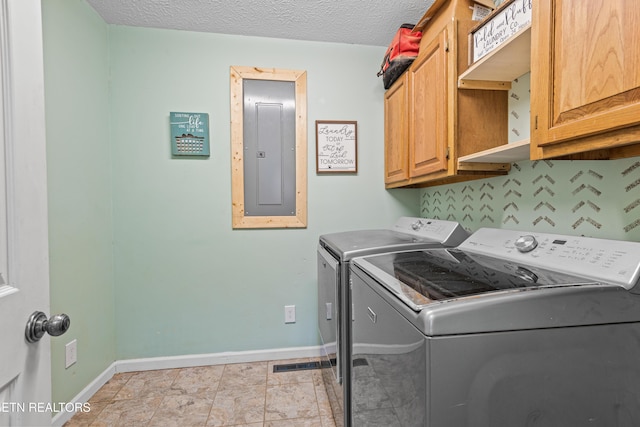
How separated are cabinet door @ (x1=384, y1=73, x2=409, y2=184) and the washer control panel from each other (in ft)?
2.63

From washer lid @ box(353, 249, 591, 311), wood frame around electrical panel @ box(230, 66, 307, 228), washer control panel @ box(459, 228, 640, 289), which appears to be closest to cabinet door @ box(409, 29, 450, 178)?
washer control panel @ box(459, 228, 640, 289)

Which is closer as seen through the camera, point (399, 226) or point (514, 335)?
point (514, 335)

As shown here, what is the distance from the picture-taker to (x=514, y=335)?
658mm

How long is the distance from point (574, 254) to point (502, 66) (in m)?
0.83

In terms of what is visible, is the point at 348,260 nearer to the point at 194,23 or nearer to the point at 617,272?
the point at 617,272

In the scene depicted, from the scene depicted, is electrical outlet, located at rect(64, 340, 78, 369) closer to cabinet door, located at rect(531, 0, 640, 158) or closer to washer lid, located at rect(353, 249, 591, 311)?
washer lid, located at rect(353, 249, 591, 311)

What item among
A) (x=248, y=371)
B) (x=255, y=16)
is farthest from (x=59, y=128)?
(x=248, y=371)

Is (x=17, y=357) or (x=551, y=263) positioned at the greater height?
(x=551, y=263)

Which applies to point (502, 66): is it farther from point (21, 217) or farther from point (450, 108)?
point (21, 217)

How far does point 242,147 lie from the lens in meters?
2.15

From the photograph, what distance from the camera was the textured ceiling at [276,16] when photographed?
180 cm

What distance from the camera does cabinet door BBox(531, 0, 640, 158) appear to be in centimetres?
66

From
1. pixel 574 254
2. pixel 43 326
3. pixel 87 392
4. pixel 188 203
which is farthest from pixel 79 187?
pixel 574 254

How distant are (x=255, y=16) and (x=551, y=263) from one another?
2138 millimetres
